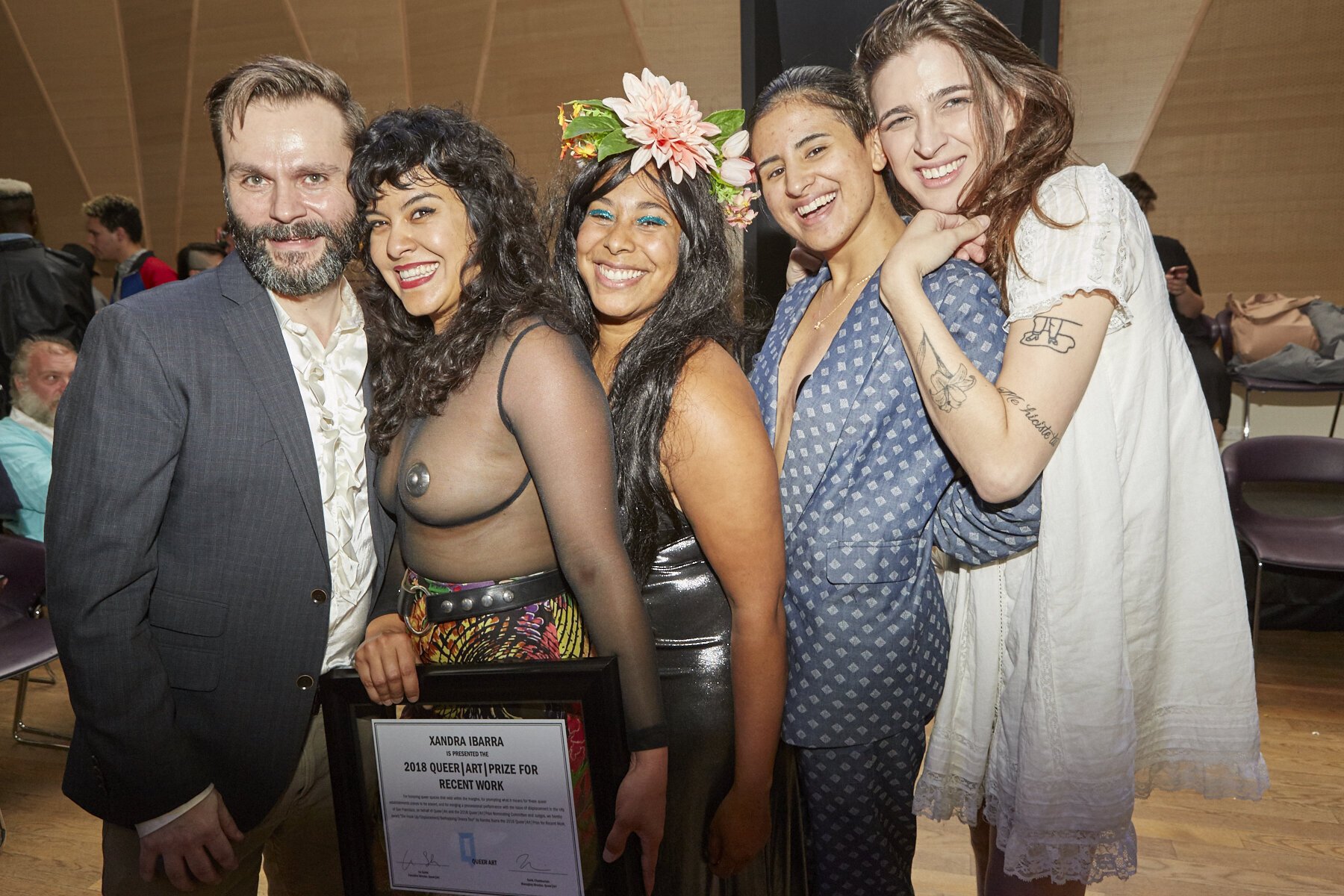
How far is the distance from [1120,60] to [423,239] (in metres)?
5.18

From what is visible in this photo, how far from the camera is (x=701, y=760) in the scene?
5.30ft

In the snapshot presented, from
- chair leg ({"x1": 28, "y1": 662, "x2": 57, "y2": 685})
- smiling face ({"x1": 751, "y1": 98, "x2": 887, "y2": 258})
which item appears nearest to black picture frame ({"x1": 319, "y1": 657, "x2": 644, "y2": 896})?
smiling face ({"x1": 751, "y1": 98, "x2": 887, "y2": 258})

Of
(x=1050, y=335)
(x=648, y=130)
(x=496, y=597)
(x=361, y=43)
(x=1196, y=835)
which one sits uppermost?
(x=361, y=43)

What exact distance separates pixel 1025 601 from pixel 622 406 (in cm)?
81

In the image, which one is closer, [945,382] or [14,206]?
[945,382]

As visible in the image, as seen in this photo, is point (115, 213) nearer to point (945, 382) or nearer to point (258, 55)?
point (258, 55)

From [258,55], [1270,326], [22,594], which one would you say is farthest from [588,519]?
[258,55]

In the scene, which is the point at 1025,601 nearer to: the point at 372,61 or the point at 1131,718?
the point at 1131,718

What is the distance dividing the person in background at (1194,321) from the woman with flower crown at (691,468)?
13.9 feet

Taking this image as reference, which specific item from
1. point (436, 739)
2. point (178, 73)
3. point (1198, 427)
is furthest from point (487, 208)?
point (178, 73)

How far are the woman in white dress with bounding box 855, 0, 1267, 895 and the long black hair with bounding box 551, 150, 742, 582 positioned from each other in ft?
1.13

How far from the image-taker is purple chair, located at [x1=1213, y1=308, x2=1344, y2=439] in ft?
16.3

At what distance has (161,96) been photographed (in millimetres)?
7102
